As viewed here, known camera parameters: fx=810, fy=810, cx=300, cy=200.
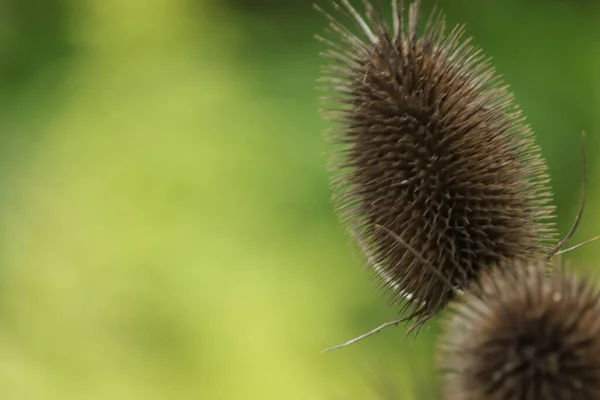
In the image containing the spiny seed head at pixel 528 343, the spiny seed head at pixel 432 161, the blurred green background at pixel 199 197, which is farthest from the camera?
the blurred green background at pixel 199 197

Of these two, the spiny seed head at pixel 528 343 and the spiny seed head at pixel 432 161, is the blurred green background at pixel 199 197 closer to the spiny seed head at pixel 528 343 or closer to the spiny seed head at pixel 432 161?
the spiny seed head at pixel 432 161

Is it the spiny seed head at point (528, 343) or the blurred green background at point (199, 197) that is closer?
the spiny seed head at point (528, 343)

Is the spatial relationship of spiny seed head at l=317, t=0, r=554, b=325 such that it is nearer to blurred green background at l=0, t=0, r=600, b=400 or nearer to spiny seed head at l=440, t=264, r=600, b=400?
spiny seed head at l=440, t=264, r=600, b=400

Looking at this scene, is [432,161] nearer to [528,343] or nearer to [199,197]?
[528,343]

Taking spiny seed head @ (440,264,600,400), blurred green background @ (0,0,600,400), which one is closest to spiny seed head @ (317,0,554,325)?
spiny seed head @ (440,264,600,400)

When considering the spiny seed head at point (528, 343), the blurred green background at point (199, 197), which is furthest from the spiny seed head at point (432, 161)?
the blurred green background at point (199, 197)

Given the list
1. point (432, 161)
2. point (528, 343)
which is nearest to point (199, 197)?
point (432, 161)

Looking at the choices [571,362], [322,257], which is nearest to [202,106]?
[322,257]

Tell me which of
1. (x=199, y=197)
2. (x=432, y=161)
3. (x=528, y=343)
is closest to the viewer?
(x=528, y=343)
